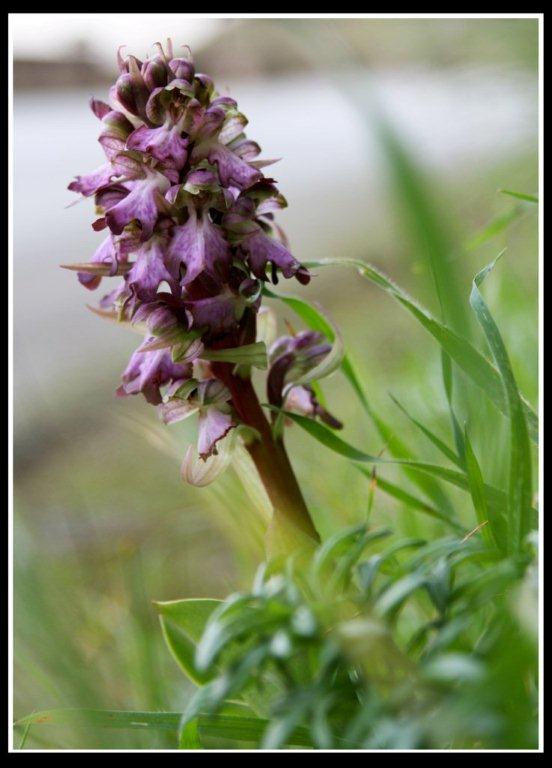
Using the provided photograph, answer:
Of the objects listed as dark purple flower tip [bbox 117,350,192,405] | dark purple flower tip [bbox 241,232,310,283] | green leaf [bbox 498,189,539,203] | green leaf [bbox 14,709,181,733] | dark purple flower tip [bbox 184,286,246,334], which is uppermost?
green leaf [bbox 498,189,539,203]

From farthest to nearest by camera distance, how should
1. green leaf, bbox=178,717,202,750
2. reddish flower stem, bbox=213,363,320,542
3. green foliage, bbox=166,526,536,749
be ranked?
reddish flower stem, bbox=213,363,320,542
green leaf, bbox=178,717,202,750
green foliage, bbox=166,526,536,749

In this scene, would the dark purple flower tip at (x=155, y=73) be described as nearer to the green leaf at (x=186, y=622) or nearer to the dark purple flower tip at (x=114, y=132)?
the dark purple flower tip at (x=114, y=132)

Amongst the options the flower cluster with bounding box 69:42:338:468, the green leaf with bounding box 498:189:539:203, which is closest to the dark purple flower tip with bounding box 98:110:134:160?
the flower cluster with bounding box 69:42:338:468

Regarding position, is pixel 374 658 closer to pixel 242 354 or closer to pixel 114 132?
pixel 242 354

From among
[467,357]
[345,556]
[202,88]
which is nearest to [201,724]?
[345,556]

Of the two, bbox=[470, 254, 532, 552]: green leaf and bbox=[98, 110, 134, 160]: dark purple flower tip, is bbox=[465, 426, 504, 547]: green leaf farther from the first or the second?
bbox=[98, 110, 134, 160]: dark purple flower tip

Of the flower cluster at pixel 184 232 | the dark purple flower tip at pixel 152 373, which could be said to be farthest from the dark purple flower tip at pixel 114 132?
the dark purple flower tip at pixel 152 373

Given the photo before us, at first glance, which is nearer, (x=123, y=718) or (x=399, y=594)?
(x=399, y=594)

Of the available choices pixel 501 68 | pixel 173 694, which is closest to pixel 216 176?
pixel 173 694
